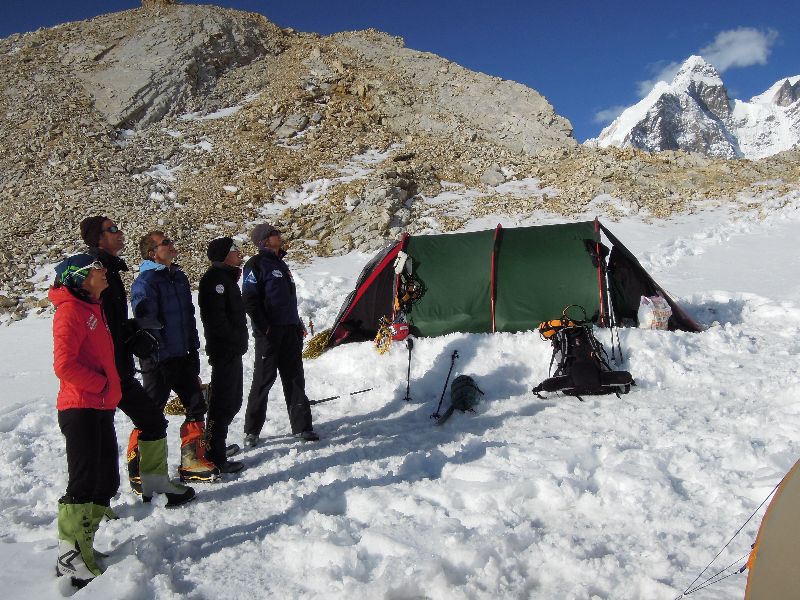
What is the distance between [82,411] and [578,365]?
498 centimetres

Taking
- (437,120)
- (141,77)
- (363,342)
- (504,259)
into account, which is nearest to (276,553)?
(363,342)

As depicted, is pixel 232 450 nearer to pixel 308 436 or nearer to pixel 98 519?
pixel 308 436

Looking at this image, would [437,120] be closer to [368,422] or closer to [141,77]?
[141,77]

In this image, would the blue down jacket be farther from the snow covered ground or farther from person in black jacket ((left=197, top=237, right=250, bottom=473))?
the snow covered ground

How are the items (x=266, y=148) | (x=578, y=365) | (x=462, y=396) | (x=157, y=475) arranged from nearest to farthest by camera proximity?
(x=157, y=475) → (x=462, y=396) → (x=578, y=365) → (x=266, y=148)

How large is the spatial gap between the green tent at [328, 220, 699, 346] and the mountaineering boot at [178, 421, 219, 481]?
3.65 metres

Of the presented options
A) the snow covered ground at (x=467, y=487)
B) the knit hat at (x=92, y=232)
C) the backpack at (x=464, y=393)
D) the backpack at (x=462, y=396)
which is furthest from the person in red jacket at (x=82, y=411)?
the backpack at (x=464, y=393)

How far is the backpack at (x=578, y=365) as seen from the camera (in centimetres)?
599

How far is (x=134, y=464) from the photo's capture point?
4180 millimetres

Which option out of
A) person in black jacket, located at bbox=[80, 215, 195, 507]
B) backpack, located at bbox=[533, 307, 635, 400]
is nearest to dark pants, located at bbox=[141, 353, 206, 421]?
person in black jacket, located at bbox=[80, 215, 195, 507]

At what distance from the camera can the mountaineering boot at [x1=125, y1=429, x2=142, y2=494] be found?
163 inches

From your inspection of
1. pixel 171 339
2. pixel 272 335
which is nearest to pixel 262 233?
pixel 272 335

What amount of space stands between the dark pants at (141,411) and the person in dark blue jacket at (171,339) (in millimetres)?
390

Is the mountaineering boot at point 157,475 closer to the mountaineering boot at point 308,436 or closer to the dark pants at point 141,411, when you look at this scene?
the dark pants at point 141,411
